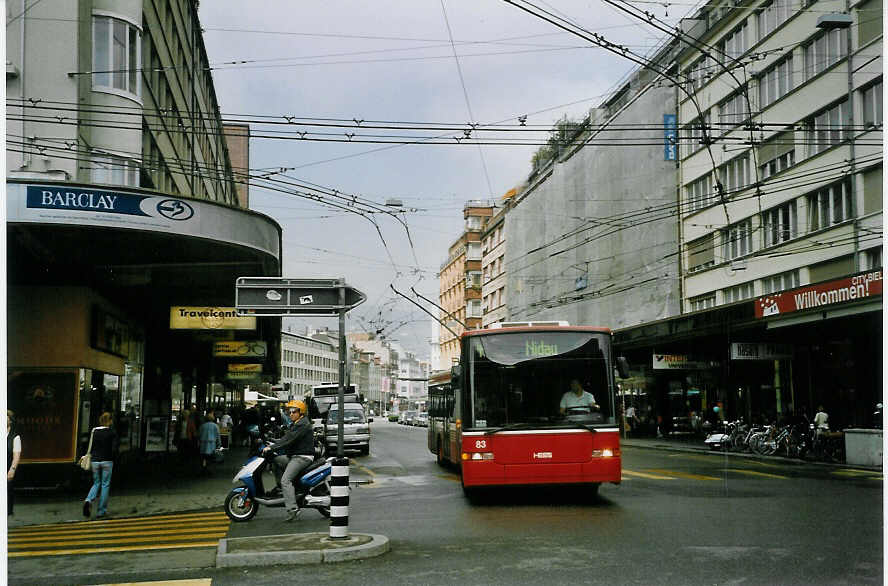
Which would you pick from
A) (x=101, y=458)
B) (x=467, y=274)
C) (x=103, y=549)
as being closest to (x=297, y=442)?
(x=103, y=549)

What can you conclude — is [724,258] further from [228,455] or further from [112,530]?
[112,530]

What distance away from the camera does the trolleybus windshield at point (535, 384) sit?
50.0 feet

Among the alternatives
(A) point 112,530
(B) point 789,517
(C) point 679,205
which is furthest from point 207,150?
(B) point 789,517

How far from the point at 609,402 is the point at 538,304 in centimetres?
4496

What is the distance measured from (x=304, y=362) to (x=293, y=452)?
5631 inches

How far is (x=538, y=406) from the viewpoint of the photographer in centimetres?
1527

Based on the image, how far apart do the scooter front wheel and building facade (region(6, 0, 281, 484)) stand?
5039 millimetres


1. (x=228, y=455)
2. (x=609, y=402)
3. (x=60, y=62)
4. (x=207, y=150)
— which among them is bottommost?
(x=228, y=455)

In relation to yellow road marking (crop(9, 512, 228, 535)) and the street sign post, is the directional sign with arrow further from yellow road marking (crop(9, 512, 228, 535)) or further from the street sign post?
yellow road marking (crop(9, 512, 228, 535))

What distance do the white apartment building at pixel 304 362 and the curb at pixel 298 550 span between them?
132572 millimetres

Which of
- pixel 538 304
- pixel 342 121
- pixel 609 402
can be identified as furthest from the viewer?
pixel 538 304

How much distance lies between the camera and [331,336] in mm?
170875

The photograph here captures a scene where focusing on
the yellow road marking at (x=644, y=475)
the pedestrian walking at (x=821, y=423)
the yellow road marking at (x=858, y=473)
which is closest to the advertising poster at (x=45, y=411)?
the yellow road marking at (x=644, y=475)

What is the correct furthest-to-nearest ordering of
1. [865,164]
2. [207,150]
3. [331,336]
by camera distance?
1. [331,336]
2. [207,150]
3. [865,164]
